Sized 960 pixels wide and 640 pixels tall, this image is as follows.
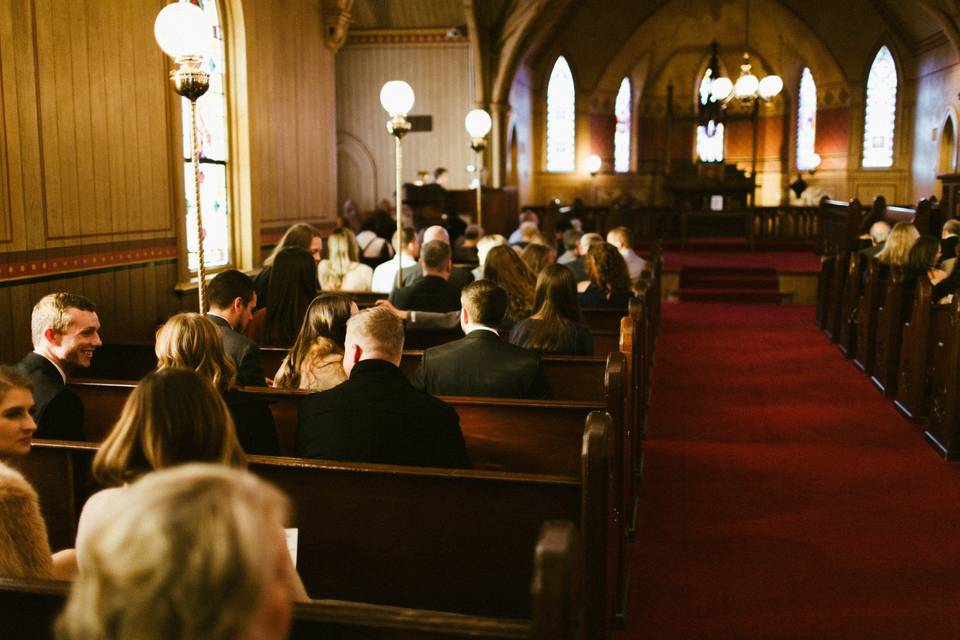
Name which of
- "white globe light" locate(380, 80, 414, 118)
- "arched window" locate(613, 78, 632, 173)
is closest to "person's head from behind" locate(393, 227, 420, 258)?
"white globe light" locate(380, 80, 414, 118)

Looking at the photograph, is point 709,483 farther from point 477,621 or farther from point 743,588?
point 477,621

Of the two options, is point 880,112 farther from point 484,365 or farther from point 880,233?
point 484,365

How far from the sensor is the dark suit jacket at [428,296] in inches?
238

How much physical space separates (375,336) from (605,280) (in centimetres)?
387

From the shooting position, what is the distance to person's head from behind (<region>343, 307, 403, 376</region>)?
10.7 ft

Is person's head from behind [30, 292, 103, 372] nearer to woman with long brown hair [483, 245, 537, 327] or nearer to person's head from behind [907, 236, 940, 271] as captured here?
woman with long brown hair [483, 245, 537, 327]

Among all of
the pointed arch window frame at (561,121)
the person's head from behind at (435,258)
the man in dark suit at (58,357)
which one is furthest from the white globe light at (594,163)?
the man in dark suit at (58,357)

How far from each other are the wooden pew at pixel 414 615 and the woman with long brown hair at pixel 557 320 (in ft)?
10.9

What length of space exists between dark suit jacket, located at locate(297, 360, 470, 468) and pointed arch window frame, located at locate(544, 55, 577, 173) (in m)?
18.6

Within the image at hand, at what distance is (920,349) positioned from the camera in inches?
255

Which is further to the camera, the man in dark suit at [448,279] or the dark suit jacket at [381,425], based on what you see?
the man in dark suit at [448,279]

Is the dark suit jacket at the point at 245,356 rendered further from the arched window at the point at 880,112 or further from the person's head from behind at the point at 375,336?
the arched window at the point at 880,112

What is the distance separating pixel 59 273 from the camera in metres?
5.85

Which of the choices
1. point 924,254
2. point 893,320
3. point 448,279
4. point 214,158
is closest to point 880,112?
point 924,254
